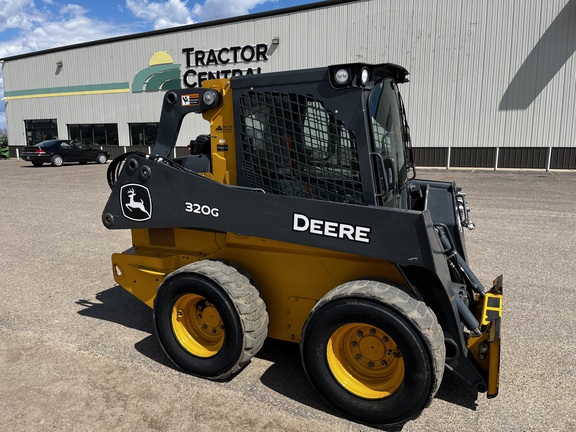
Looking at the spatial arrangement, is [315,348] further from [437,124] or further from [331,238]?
[437,124]

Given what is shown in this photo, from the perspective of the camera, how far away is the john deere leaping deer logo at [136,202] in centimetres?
371

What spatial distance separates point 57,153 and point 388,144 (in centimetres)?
2247

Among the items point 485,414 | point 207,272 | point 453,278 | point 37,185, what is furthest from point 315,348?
point 37,185

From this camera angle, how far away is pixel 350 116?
306 centimetres

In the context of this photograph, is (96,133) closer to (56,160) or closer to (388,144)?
(56,160)

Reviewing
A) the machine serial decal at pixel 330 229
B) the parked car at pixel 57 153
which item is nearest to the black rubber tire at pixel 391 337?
the machine serial decal at pixel 330 229

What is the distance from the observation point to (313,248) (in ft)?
10.7

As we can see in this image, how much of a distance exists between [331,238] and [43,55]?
3149 cm

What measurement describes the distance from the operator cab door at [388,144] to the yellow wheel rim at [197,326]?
1.63 meters

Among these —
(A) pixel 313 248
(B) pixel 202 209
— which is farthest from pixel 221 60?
(A) pixel 313 248

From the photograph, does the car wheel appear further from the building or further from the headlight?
the headlight

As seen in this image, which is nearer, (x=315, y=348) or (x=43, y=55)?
(x=315, y=348)

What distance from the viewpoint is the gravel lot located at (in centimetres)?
303

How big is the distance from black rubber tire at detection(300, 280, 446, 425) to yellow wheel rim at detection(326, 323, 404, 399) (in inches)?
1.8
